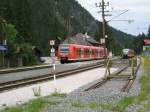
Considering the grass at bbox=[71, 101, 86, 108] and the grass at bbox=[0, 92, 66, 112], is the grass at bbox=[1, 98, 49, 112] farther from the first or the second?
the grass at bbox=[71, 101, 86, 108]

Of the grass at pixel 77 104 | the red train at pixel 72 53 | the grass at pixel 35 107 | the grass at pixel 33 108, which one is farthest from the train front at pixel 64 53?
the grass at pixel 33 108

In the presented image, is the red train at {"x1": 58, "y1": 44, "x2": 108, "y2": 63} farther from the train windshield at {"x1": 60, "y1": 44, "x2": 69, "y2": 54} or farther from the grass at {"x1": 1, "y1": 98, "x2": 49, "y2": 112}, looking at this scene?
the grass at {"x1": 1, "y1": 98, "x2": 49, "y2": 112}

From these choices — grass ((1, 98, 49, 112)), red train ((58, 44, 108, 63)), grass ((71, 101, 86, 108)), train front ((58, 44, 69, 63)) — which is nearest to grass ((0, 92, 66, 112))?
grass ((1, 98, 49, 112))

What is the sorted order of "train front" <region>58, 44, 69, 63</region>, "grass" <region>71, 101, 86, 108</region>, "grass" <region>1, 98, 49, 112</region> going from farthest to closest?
"train front" <region>58, 44, 69, 63</region> → "grass" <region>71, 101, 86, 108</region> → "grass" <region>1, 98, 49, 112</region>

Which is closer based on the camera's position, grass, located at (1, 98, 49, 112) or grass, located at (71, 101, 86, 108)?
grass, located at (1, 98, 49, 112)

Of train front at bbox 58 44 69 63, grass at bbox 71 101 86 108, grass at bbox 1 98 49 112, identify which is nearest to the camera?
grass at bbox 1 98 49 112

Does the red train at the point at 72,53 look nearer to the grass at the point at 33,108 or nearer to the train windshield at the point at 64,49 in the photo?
the train windshield at the point at 64,49

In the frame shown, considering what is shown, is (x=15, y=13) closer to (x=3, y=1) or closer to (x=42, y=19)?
(x=3, y=1)

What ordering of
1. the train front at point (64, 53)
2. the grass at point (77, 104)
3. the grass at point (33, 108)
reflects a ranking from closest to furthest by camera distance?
the grass at point (33, 108), the grass at point (77, 104), the train front at point (64, 53)

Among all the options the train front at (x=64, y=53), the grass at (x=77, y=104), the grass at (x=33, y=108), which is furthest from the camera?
the train front at (x=64, y=53)

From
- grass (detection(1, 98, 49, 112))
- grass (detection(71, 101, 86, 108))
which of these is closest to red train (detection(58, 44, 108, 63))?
grass (detection(71, 101, 86, 108))

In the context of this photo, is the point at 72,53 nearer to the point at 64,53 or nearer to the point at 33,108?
the point at 64,53

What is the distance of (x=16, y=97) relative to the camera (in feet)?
73.2

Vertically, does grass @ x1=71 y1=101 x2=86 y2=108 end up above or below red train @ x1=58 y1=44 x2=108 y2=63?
below
